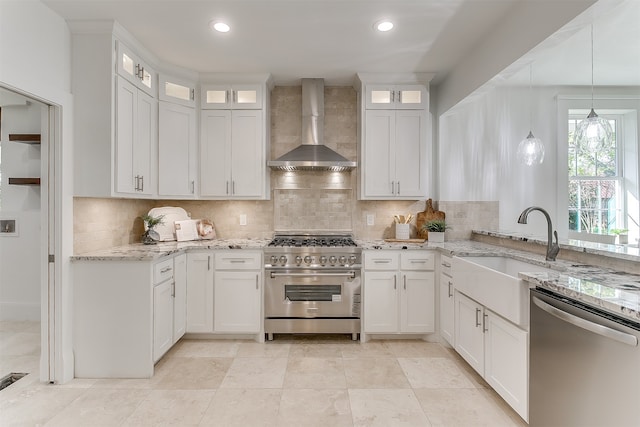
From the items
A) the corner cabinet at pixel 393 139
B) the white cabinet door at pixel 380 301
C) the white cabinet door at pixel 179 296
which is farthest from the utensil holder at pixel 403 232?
the white cabinet door at pixel 179 296

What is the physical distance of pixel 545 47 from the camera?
2168mm

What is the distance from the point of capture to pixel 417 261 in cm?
332

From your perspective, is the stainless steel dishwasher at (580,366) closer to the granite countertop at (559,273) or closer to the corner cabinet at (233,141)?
the granite countertop at (559,273)

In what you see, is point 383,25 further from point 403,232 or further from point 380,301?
point 380,301

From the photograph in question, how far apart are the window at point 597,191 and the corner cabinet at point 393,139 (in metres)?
1.96

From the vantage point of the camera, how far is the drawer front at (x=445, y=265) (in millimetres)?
3078

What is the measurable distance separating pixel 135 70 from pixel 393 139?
8.54 ft

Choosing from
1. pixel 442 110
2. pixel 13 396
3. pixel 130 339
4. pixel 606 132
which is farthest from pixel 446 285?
pixel 13 396

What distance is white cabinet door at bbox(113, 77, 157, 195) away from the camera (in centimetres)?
274

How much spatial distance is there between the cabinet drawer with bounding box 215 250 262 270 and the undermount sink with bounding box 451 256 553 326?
74.6 inches

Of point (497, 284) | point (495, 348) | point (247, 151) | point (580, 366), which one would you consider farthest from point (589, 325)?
point (247, 151)

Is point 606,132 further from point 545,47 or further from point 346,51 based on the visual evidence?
point 346,51

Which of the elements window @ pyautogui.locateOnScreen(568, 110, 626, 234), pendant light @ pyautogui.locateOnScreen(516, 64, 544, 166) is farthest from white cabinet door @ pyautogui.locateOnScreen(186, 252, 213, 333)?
window @ pyautogui.locateOnScreen(568, 110, 626, 234)

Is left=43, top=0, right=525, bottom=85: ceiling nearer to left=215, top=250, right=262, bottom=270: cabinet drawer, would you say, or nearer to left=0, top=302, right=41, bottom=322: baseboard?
left=215, top=250, right=262, bottom=270: cabinet drawer
